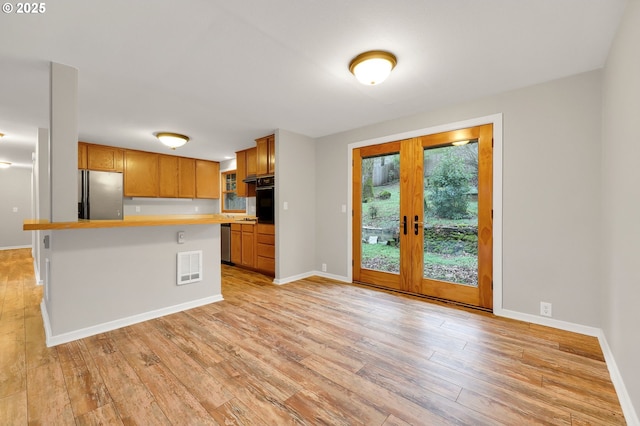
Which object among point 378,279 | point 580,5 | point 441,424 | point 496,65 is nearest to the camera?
point 441,424

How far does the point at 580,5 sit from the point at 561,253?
2.03 m

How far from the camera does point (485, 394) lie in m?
1.65

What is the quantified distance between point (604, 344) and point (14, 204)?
40.4 feet

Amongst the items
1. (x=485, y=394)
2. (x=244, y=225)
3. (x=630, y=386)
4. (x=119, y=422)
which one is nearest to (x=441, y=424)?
(x=485, y=394)

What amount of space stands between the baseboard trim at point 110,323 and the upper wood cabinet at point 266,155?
2.26 m

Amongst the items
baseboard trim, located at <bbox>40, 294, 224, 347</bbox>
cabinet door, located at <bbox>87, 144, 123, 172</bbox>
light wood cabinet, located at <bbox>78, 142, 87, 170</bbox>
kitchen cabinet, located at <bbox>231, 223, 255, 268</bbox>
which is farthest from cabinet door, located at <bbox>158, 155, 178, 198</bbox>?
baseboard trim, located at <bbox>40, 294, 224, 347</bbox>

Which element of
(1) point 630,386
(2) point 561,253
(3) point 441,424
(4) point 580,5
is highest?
(4) point 580,5

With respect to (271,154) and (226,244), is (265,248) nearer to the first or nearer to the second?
(226,244)

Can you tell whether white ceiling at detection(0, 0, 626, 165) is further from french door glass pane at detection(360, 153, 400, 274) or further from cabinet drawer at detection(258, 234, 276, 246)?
cabinet drawer at detection(258, 234, 276, 246)

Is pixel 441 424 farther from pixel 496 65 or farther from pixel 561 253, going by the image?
pixel 496 65

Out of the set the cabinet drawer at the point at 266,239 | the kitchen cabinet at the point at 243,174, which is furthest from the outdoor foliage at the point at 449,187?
A: the kitchen cabinet at the point at 243,174

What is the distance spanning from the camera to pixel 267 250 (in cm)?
461

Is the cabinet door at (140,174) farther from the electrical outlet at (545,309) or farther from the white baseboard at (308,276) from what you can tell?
the electrical outlet at (545,309)

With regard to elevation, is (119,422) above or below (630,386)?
below
